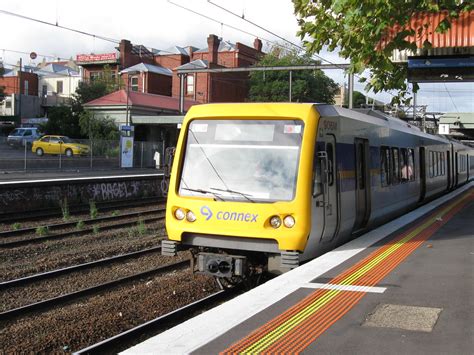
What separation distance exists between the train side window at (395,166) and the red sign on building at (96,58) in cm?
5396

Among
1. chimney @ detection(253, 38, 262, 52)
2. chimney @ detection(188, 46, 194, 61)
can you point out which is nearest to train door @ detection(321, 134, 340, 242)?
chimney @ detection(188, 46, 194, 61)

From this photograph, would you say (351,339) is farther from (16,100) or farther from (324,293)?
(16,100)

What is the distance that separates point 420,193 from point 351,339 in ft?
43.8

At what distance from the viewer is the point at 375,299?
5.30 m

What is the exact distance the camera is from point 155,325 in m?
6.82

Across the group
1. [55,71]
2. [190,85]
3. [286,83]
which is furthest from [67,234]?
[55,71]

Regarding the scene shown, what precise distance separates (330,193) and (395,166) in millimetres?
5504

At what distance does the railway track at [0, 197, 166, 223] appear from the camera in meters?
16.1

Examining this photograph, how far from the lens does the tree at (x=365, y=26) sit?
8953 mm

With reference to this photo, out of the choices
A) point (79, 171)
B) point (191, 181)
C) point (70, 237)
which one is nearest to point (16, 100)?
point (79, 171)

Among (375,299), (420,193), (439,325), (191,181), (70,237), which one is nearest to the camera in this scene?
(439,325)

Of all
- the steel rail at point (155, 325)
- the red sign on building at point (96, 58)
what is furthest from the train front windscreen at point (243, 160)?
the red sign on building at point (96, 58)

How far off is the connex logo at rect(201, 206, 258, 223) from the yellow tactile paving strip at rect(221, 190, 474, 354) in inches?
56.8

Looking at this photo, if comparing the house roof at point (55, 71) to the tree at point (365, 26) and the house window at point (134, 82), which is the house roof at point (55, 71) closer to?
the house window at point (134, 82)
